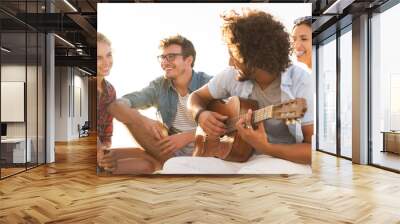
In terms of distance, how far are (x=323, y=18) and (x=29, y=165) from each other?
21.3 ft

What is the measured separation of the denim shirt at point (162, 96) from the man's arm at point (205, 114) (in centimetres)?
12

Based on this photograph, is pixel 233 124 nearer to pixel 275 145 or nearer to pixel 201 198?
pixel 275 145

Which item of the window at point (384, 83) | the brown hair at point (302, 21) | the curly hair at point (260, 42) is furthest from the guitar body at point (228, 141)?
the window at point (384, 83)

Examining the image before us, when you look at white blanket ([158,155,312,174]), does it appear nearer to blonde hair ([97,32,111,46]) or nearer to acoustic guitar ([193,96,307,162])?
acoustic guitar ([193,96,307,162])

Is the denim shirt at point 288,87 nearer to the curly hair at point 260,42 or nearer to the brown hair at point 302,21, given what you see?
the curly hair at point 260,42

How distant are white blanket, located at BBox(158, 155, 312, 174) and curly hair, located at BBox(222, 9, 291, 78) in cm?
146

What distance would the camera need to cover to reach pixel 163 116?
21.2 feet

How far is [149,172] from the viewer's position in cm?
646

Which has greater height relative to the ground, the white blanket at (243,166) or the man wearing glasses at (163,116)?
the man wearing glasses at (163,116)

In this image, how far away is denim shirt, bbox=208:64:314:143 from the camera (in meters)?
6.39

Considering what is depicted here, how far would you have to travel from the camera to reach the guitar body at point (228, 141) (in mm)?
6367

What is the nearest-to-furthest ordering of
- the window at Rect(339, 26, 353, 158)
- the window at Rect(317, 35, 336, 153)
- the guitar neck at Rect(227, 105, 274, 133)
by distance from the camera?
1. the guitar neck at Rect(227, 105, 274, 133)
2. the window at Rect(339, 26, 353, 158)
3. the window at Rect(317, 35, 336, 153)


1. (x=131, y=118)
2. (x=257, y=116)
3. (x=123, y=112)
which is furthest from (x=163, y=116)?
(x=257, y=116)

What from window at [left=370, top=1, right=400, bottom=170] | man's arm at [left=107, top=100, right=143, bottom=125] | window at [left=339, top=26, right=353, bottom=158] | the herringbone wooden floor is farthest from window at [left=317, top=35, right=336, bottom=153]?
man's arm at [left=107, top=100, right=143, bottom=125]
